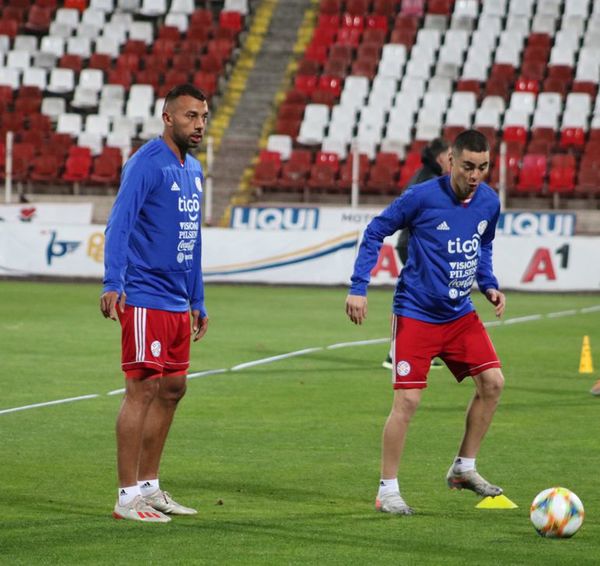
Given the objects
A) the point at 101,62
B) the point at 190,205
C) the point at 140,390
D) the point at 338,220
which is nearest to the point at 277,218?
the point at 338,220

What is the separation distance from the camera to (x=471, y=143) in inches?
309

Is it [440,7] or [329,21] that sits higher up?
[440,7]

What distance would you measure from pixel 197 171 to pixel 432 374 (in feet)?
24.0

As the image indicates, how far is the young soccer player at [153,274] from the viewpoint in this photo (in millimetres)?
7398

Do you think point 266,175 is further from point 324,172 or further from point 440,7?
point 440,7

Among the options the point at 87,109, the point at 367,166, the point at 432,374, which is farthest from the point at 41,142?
the point at 432,374

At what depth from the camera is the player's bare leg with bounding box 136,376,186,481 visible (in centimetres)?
772

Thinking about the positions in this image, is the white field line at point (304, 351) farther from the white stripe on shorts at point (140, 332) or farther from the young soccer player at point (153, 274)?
the white stripe on shorts at point (140, 332)

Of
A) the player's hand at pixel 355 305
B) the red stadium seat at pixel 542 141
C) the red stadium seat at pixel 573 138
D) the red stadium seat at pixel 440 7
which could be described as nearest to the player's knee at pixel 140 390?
the player's hand at pixel 355 305

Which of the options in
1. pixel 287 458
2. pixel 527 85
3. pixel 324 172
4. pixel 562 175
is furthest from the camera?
pixel 527 85

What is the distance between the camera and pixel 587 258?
26.5m

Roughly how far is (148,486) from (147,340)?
0.83 meters

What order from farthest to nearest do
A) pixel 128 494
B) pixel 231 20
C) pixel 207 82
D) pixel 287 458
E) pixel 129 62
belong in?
pixel 231 20, pixel 129 62, pixel 207 82, pixel 287 458, pixel 128 494

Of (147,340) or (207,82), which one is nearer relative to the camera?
(147,340)
